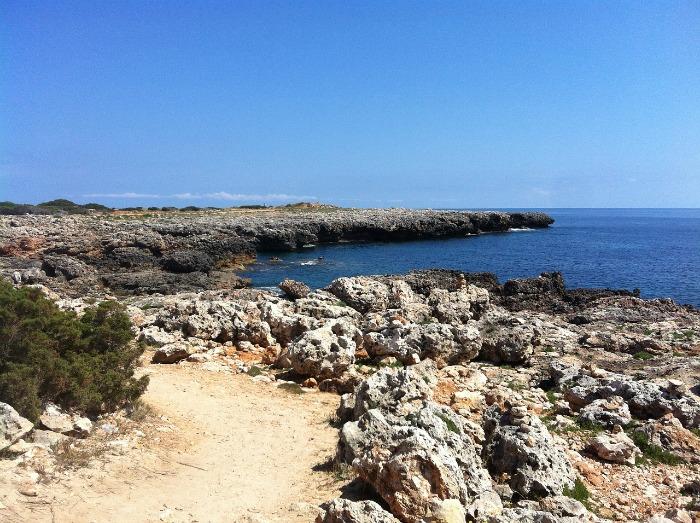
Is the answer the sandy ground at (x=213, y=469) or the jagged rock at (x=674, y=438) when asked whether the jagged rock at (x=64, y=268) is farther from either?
the jagged rock at (x=674, y=438)

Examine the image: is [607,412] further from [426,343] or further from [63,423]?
[63,423]

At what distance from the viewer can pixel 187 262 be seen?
51.3m

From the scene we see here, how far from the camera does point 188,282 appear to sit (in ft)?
137

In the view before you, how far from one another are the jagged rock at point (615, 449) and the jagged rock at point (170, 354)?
43.7 feet

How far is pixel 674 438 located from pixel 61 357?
14731mm

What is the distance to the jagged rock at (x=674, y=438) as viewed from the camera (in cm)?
1168

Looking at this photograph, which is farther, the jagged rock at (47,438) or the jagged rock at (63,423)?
the jagged rock at (63,423)

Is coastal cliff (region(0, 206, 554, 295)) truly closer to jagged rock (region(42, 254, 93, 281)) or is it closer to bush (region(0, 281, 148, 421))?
jagged rock (region(42, 254, 93, 281))

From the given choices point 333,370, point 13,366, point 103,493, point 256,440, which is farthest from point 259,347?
point 103,493

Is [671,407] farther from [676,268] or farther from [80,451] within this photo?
[676,268]

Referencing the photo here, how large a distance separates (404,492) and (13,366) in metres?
8.41

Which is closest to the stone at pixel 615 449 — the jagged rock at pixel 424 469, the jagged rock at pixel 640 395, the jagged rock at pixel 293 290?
the jagged rock at pixel 640 395

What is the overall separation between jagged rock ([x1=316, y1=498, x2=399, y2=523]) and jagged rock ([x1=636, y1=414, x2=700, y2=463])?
787 cm

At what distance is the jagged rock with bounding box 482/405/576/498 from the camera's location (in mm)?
9320
